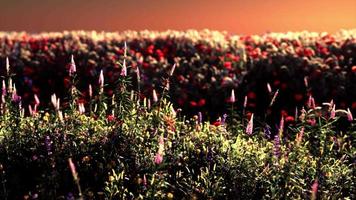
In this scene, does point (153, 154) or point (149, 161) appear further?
point (153, 154)

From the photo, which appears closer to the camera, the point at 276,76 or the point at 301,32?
the point at 276,76

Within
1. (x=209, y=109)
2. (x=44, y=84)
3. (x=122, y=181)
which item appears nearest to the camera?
(x=122, y=181)

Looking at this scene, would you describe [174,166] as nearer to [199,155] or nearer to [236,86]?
[199,155]

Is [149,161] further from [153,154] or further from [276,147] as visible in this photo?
[276,147]

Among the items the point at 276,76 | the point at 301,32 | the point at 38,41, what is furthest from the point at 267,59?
the point at 38,41

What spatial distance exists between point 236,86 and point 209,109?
0.77m

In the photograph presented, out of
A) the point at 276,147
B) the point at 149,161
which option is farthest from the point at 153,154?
the point at 276,147

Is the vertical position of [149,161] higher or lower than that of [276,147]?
lower

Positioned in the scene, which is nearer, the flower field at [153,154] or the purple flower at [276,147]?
the flower field at [153,154]

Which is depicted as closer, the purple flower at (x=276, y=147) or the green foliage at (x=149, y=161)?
the green foliage at (x=149, y=161)

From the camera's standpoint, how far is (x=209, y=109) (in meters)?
12.1

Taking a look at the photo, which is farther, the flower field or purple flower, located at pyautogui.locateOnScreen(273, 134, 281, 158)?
purple flower, located at pyautogui.locateOnScreen(273, 134, 281, 158)

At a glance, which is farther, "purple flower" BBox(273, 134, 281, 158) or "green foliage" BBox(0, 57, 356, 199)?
"purple flower" BBox(273, 134, 281, 158)

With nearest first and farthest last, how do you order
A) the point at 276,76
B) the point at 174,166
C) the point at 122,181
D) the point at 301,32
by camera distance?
the point at 122,181 < the point at 174,166 < the point at 276,76 < the point at 301,32
